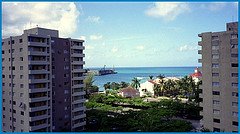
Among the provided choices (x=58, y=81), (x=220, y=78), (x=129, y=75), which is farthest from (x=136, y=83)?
(x=129, y=75)

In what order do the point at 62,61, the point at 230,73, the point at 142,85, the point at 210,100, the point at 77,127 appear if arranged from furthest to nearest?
the point at 142,85 → the point at 77,127 → the point at 62,61 → the point at 210,100 → the point at 230,73

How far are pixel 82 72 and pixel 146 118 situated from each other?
15.0 ft

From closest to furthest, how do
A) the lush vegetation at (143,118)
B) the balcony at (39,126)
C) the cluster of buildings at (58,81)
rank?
the cluster of buildings at (58,81)
the balcony at (39,126)
the lush vegetation at (143,118)

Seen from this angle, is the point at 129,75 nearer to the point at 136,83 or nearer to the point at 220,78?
the point at 136,83

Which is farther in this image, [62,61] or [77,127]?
[77,127]

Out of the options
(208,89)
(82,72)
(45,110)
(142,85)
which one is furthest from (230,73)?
(142,85)

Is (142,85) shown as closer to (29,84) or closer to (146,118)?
(146,118)

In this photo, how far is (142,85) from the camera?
119 feet

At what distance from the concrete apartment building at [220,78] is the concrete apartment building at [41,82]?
6.98m

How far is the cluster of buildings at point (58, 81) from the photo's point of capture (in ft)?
44.1

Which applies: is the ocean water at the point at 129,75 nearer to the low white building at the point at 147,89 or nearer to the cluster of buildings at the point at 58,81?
the low white building at the point at 147,89

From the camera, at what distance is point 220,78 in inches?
537

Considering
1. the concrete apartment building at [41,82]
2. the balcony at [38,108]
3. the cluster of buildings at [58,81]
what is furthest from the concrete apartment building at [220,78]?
the balcony at [38,108]

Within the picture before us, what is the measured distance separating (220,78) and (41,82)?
8.69 meters
